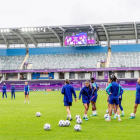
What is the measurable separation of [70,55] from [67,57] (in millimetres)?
1023

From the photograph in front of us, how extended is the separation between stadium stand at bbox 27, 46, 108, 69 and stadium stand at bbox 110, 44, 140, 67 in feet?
7.20

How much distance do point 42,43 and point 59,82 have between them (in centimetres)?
1600

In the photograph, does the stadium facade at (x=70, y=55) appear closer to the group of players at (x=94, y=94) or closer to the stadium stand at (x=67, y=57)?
the stadium stand at (x=67, y=57)

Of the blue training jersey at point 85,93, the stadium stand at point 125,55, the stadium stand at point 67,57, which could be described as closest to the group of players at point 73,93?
the blue training jersey at point 85,93

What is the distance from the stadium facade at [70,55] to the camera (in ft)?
202

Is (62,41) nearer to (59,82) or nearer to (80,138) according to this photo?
(59,82)

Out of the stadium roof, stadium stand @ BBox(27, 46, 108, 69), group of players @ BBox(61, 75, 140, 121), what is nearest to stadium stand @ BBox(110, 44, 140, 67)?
the stadium roof

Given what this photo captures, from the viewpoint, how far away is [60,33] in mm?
67375

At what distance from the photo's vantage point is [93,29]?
2483 inches

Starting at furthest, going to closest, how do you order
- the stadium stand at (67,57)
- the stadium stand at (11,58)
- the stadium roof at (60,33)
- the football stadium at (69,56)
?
1. the stadium stand at (11,58)
2. the stadium stand at (67,57)
3. the stadium roof at (60,33)
4. the football stadium at (69,56)

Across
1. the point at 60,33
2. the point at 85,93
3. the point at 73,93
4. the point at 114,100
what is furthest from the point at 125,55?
the point at 114,100

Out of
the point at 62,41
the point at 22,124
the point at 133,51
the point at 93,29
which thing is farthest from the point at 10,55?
the point at 22,124

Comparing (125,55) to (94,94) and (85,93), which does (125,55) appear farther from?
(85,93)

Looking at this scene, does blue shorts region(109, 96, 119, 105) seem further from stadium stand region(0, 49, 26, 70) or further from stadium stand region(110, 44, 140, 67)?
stadium stand region(0, 49, 26, 70)
